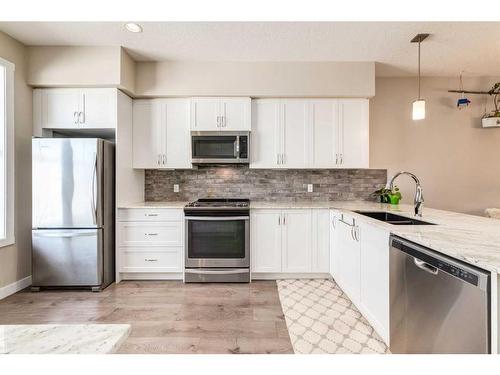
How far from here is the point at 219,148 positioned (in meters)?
3.31

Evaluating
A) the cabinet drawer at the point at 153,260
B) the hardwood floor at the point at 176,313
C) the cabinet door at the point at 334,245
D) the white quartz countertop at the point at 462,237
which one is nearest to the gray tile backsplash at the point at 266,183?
the cabinet door at the point at 334,245

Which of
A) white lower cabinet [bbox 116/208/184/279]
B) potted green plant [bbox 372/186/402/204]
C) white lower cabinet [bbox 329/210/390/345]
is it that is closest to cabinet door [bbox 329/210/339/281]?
white lower cabinet [bbox 329/210/390/345]

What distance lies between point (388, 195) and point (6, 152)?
4.07 metres

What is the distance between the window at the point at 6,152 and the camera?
8.84 ft

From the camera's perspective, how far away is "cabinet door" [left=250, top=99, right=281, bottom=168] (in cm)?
339

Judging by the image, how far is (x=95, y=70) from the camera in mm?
2930

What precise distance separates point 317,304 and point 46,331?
2.32m

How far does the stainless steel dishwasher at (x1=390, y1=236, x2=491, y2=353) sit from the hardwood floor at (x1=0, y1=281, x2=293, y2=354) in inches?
30.7

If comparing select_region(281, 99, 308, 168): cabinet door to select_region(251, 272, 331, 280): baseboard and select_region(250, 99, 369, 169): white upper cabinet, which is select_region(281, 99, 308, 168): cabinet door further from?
select_region(251, 272, 331, 280): baseboard

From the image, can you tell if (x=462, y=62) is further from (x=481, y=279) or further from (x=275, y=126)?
(x=481, y=279)

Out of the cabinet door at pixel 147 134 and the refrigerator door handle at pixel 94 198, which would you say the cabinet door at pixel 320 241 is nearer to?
the cabinet door at pixel 147 134

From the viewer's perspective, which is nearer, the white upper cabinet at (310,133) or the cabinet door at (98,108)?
the cabinet door at (98,108)

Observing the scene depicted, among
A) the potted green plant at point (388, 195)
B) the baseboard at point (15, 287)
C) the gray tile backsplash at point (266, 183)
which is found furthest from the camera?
the gray tile backsplash at point (266, 183)

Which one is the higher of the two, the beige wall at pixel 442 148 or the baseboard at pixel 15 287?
the beige wall at pixel 442 148
